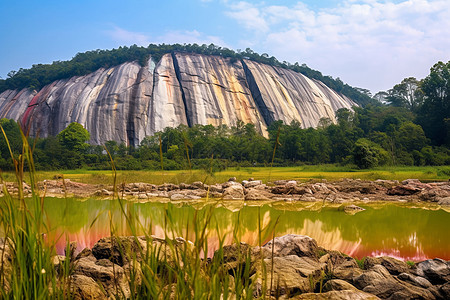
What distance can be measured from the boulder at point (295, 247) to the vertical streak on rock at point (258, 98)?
5156 centimetres

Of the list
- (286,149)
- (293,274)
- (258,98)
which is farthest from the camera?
(258,98)

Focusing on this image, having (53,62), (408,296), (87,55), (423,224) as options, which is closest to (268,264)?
(408,296)

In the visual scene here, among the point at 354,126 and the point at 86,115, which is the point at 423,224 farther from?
the point at 86,115

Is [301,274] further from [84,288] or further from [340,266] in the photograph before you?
[84,288]

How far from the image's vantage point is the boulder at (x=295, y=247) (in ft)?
13.1

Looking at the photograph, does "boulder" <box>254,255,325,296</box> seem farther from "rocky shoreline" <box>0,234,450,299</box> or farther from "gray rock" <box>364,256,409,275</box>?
"gray rock" <box>364,256,409,275</box>

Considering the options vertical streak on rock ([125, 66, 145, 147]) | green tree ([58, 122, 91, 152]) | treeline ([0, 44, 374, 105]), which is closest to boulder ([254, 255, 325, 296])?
green tree ([58, 122, 91, 152])

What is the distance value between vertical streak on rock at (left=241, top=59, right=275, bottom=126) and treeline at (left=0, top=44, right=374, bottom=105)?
578 cm

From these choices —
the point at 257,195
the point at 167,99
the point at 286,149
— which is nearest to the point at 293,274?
the point at 257,195

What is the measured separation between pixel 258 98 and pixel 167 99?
16.2 m

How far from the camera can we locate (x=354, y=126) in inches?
1501

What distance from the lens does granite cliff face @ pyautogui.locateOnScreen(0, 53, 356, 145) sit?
48594mm

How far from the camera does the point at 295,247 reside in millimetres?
4059

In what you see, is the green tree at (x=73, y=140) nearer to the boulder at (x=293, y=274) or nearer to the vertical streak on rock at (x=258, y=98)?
the vertical streak on rock at (x=258, y=98)
